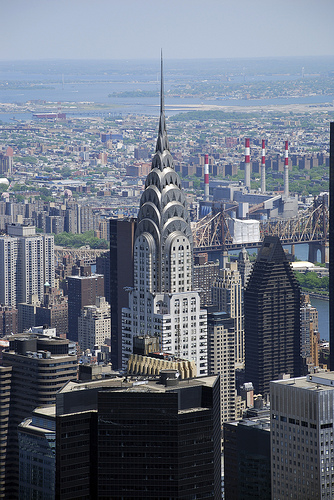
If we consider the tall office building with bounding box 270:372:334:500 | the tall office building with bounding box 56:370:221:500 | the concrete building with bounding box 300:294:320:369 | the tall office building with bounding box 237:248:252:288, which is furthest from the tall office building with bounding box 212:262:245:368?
the tall office building with bounding box 56:370:221:500

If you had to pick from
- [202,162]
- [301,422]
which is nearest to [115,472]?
[301,422]

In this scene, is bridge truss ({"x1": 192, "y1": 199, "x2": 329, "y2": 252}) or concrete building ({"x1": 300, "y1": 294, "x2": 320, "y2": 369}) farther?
bridge truss ({"x1": 192, "y1": 199, "x2": 329, "y2": 252})

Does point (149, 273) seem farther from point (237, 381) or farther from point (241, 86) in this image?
point (241, 86)

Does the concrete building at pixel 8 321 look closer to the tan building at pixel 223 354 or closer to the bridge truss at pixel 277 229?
the tan building at pixel 223 354

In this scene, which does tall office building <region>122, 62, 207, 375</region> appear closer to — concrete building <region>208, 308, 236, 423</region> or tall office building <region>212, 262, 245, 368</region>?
concrete building <region>208, 308, 236, 423</region>

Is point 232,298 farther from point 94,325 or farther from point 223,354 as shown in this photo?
point 223,354

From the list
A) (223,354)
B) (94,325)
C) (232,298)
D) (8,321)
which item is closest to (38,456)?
(223,354)
